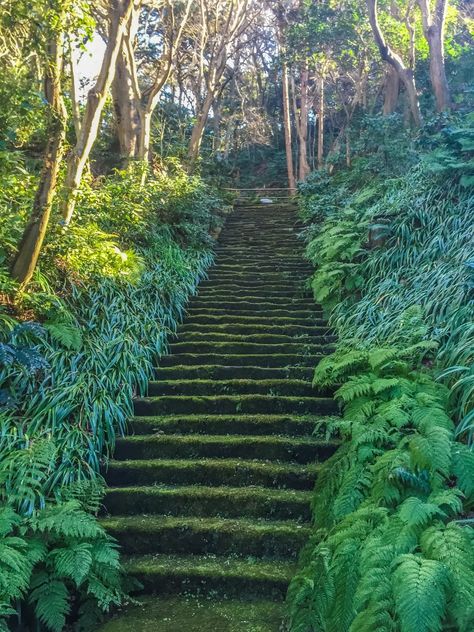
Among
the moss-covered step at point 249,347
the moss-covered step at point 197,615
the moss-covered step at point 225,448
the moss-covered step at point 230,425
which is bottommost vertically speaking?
the moss-covered step at point 197,615

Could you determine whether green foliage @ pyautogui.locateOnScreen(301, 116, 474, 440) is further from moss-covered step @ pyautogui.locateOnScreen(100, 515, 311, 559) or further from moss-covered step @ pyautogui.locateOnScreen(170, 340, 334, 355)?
moss-covered step @ pyautogui.locateOnScreen(100, 515, 311, 559)

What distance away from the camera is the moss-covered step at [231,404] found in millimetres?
4621

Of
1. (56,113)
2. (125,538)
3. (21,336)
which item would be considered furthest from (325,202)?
(125,538)

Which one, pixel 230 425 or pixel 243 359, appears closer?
pixel 230 425

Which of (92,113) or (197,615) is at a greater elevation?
(92,113)

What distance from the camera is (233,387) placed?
501 centimetres

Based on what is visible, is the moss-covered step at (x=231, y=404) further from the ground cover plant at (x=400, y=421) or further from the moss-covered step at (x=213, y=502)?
the moss-covered step at (x=213, y=502)

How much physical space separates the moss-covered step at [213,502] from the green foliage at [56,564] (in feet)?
2.01

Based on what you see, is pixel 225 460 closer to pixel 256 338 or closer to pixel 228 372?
pixel 228 372

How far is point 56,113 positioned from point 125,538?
3561mm

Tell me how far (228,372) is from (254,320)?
137cm

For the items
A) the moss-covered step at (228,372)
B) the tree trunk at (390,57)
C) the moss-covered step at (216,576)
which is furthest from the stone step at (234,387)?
the tree trunk at (390,57)

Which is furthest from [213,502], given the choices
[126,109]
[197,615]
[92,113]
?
[126,109]

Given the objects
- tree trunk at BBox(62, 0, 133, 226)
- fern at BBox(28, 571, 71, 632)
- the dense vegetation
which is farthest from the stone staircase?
tree trunk at BBox(62, 0, 133, 226)
